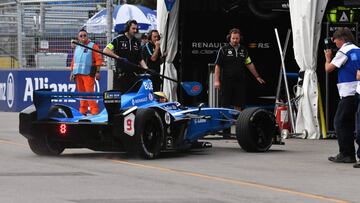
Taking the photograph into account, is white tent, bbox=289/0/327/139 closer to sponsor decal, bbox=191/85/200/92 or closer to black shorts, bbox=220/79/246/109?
black shorts, bbox=220/79/246/109

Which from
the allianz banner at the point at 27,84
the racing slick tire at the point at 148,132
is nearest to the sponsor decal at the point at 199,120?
the racing slick tire at the point at 148,132

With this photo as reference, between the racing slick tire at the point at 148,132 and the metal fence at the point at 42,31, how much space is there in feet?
36.1

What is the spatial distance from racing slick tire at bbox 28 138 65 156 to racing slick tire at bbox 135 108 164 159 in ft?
4.34

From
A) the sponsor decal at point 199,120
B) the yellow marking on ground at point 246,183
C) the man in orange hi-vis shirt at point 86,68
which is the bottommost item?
the yellow marking on ground at point 246,183

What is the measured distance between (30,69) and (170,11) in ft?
22.5

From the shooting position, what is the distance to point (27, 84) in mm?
23109

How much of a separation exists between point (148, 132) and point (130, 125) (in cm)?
36

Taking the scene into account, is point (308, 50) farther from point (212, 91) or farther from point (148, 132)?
point (148, 132)

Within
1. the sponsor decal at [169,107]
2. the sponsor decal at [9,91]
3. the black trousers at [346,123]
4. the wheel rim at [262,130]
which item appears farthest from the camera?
the sponsor decal at [9,91]

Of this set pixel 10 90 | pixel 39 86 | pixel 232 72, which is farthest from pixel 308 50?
pixel 10 90

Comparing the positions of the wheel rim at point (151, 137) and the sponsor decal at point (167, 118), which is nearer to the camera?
the wheel rim at point (151, 137)

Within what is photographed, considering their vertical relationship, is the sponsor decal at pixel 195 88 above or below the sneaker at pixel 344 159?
above

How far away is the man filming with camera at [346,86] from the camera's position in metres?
11.2

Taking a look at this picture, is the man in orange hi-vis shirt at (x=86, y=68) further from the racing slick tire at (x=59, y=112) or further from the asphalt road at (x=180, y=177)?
the racing slick tire at (x=59, y=112)
